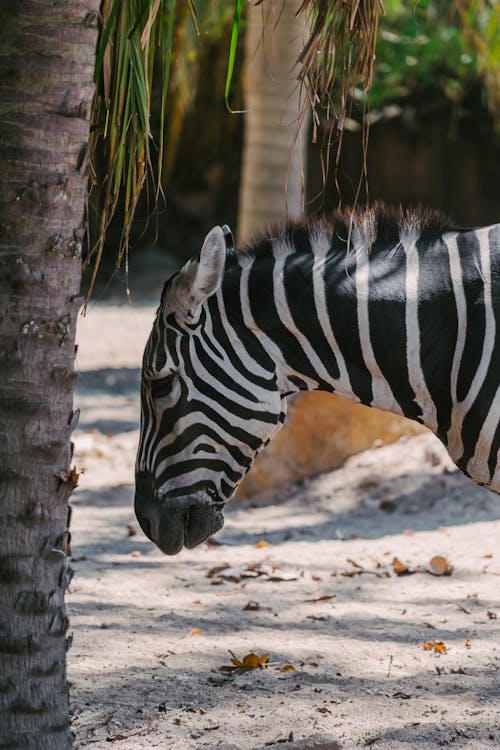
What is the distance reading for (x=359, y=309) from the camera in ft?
11.6

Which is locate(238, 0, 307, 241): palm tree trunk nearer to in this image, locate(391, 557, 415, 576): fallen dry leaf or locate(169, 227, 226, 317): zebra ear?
locate(391, 557, 415, 576): fallen dry leaf

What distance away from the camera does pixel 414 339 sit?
3.51 meters

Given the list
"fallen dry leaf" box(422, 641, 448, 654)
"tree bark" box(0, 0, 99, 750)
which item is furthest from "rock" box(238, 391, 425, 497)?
"tree bark" box(0, 0, 99, 750)

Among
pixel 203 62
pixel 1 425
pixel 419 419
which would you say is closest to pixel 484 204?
pixel 203 62

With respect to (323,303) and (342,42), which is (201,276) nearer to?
(323,303)

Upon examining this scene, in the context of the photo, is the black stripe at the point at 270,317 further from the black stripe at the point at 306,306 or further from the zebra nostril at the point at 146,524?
the zebra nostril at the point at 146,524

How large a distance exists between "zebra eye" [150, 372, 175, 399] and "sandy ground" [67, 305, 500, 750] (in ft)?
3.70

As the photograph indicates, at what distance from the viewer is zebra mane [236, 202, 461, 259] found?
143 inches

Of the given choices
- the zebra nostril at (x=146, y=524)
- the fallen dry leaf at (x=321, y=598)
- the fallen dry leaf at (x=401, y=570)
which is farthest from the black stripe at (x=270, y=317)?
the fallen dry leaf at (x=401, y=570)

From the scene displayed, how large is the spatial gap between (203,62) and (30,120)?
1563 centimetres

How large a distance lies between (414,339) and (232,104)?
1304 cm

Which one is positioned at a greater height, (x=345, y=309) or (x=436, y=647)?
(x=345, y=309)

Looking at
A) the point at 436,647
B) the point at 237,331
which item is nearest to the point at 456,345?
the point at 237,331

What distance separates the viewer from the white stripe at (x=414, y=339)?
3512 millimetres
